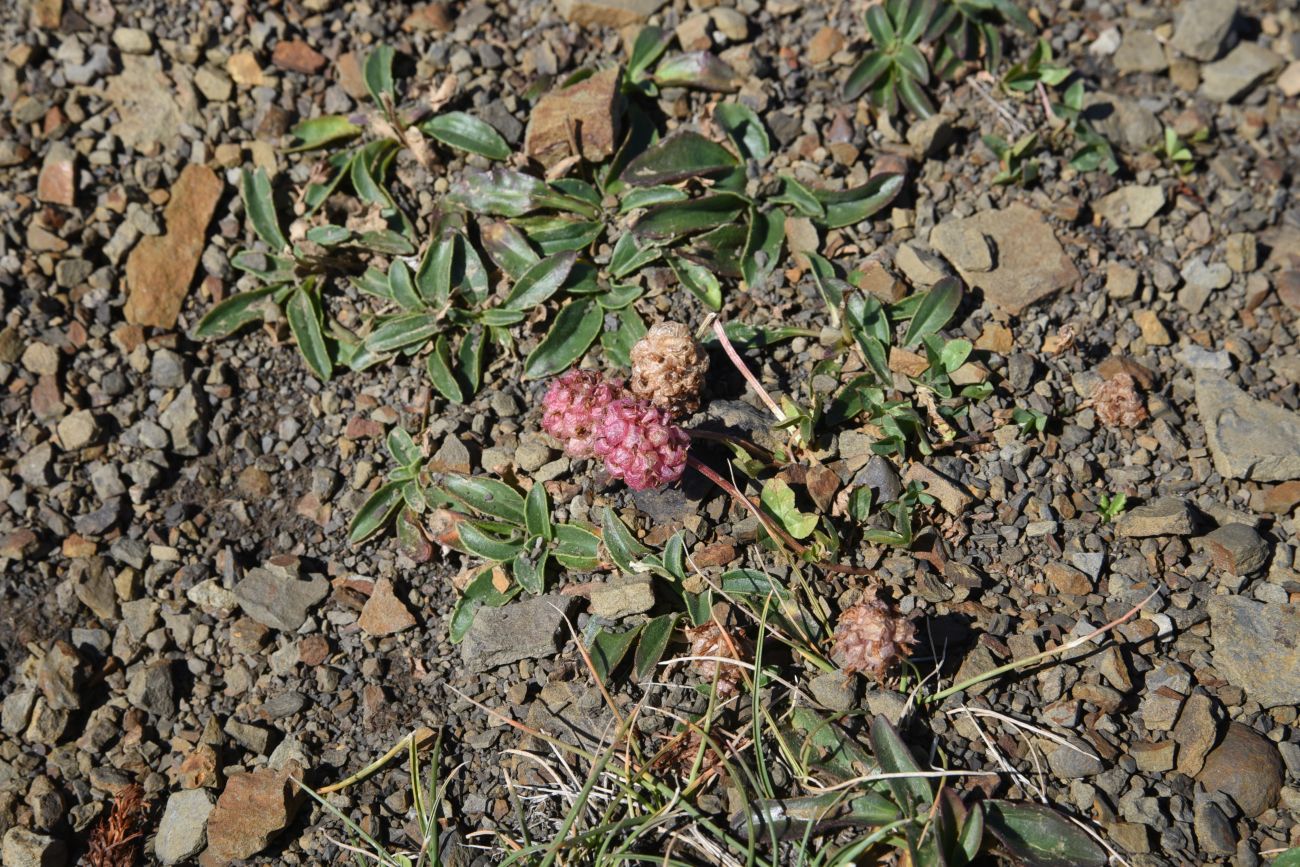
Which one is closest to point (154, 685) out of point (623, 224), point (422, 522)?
point (422, 522)

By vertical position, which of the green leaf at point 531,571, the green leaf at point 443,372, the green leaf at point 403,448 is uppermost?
the green leaf at point 443,372

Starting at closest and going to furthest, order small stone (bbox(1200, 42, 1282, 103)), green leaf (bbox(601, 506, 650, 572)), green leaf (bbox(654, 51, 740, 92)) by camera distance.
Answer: green leaf (bbox(601, 506, 650, 572)) → green leaf (bbox(654, 51, 740, 92)) → small stone (bbox(1200, 42, 1282, 103))

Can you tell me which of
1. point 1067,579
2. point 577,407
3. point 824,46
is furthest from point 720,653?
point 824,46

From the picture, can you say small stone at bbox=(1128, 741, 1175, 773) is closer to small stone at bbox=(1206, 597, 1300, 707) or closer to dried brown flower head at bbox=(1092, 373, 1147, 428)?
small stone at bbox=(1206, 597, 1300, 707)

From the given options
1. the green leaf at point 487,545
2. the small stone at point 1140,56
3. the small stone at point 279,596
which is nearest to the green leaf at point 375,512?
the small stone at point 279,596

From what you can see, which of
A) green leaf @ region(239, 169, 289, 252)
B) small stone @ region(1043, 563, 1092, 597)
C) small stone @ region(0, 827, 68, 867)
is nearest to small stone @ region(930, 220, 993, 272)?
small stone @ region(1043, 563, 1092, 597)

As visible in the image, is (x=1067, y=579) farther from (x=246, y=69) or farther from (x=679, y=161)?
(x=246, y=69)

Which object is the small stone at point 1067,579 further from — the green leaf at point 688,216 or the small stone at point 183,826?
the small stone at point 183,826
